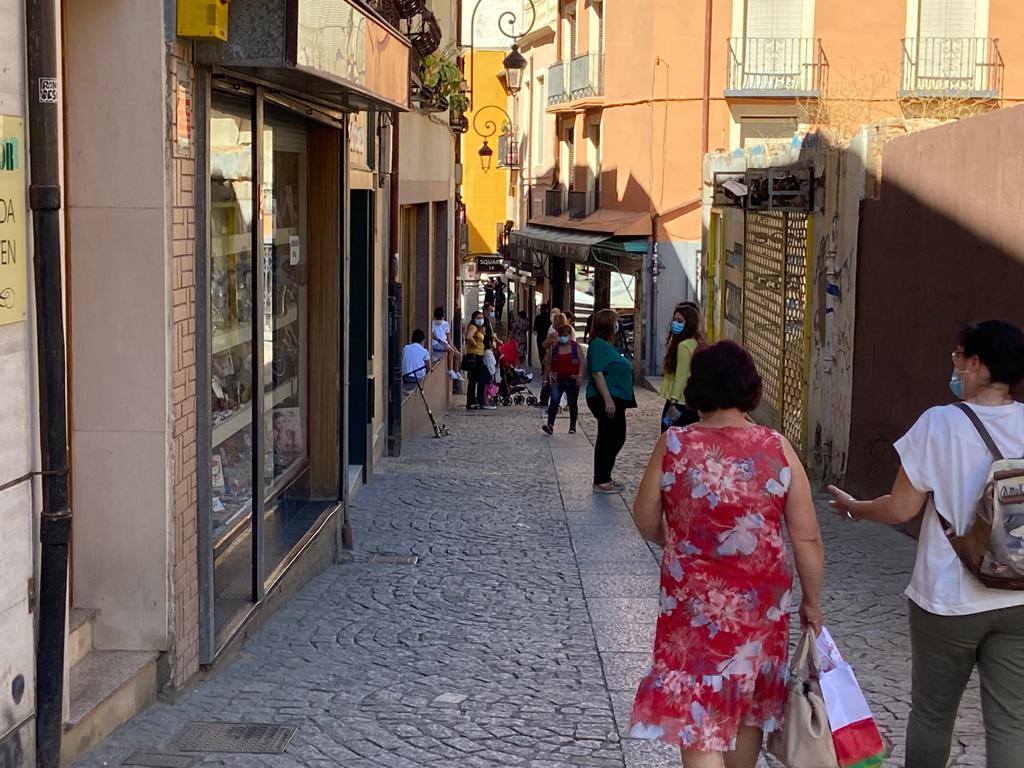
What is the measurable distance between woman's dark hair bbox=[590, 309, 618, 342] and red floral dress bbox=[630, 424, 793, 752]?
26.3ft

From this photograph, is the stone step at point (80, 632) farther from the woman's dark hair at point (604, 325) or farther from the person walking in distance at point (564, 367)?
the person walking in distance at point (564, 367)

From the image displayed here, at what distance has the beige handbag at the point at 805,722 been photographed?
163 inches

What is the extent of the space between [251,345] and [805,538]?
333 cm

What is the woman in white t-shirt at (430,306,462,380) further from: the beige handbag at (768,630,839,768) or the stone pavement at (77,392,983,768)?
the beige handbag at (768,630,839,768)

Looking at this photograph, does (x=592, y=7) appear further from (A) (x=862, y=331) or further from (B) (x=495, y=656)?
(B) (x=495, y=656)

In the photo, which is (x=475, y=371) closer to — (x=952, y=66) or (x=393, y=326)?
(x=393, y=326)

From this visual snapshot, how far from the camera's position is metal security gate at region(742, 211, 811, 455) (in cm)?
1366

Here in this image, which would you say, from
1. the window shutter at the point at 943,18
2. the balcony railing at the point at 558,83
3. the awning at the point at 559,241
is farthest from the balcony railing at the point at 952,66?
the balcony railing at the point at 558,83

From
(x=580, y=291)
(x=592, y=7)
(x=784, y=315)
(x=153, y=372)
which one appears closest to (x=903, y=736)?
(x=153, y=372)

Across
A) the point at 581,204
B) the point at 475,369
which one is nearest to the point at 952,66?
the point at 581,204

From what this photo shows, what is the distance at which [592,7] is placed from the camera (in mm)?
36688

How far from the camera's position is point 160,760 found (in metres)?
5.20

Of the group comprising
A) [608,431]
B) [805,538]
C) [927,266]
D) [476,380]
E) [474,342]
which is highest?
[927,266]

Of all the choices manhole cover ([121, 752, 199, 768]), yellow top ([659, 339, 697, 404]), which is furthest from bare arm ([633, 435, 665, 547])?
yellow top ([659, 339, 697, 404])
